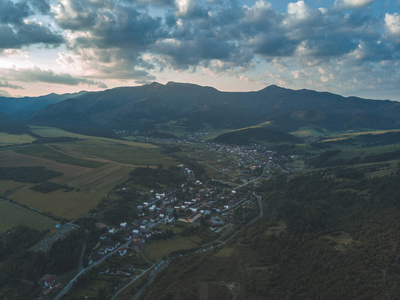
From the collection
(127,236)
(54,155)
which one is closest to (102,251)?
(127,236)

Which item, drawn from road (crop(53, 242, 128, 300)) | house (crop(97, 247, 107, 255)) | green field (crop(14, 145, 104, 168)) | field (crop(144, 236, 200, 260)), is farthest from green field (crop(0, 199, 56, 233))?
green field (crop(14, 145, 104, 168))

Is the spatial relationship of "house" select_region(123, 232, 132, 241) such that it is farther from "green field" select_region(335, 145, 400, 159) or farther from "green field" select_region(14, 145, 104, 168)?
"green field" select_region(335, 145, 400, 159)

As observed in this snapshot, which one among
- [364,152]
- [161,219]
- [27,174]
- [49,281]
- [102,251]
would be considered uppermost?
[364,152]

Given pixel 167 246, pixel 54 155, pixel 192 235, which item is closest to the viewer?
pixel 167 246

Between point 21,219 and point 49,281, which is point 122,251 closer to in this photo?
point 49,281

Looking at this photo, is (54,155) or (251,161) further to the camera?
(251,161)

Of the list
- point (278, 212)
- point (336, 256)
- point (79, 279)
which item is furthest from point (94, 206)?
point (336, 256)
